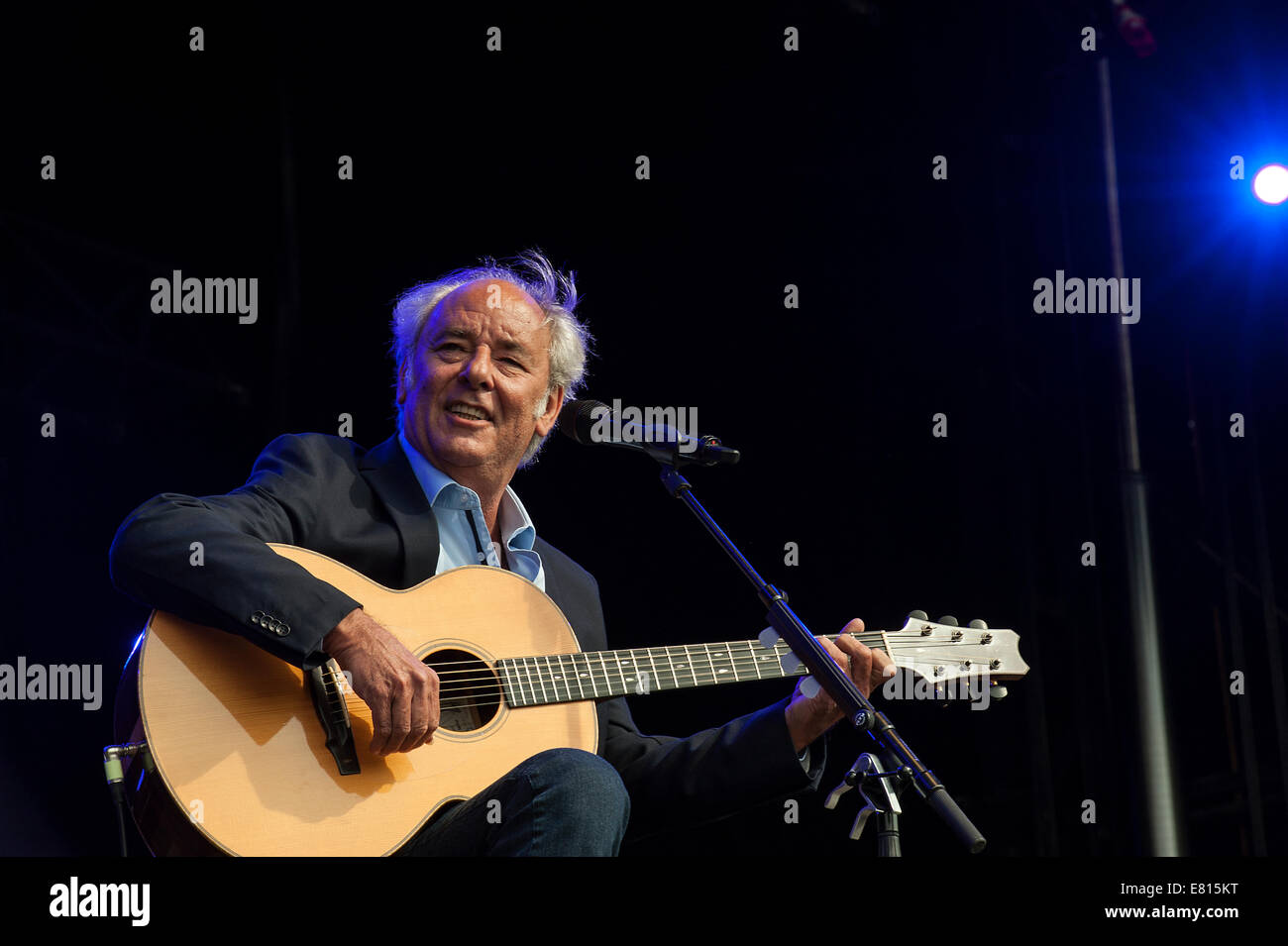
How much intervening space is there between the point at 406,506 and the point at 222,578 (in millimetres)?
640

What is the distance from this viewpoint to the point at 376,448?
3.08 m

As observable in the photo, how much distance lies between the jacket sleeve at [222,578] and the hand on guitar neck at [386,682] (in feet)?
0.12

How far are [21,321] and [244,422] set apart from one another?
→ 85 cm

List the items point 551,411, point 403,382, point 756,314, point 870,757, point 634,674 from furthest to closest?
1. point 756,314
2. point 551,411
3. point 403,382
4. point 634,674
5. point 870,757

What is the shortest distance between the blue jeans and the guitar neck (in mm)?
475

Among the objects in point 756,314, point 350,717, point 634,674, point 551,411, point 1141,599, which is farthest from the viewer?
point 756,314

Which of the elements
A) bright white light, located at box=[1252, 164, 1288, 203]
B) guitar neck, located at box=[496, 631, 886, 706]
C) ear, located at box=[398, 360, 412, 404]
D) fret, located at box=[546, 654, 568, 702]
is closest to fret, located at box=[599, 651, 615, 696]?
guitar neck, located at box=[496, 631, 886, 706]

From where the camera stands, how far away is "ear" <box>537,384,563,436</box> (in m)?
→ 3.49

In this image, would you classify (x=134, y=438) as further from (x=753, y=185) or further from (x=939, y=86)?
(x=939, y=86)

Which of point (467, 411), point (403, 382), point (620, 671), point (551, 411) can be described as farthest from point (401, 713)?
point (551, 411)

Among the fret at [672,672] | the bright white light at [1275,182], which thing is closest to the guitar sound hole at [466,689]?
the fret at [672,672]

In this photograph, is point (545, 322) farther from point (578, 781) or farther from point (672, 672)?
point (578, 781)

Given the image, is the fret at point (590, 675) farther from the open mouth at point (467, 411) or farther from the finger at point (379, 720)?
the open mouth at point (467, 411)

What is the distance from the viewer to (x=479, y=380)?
3170 mm
